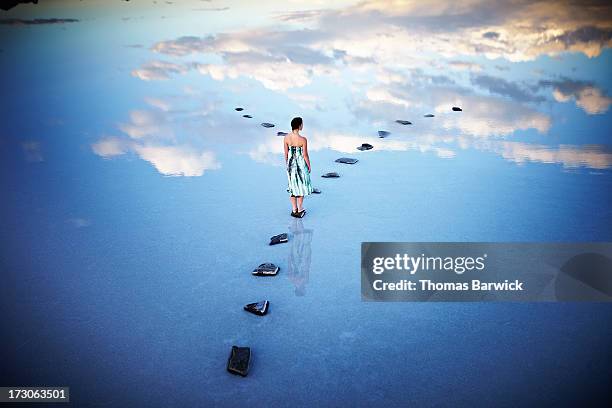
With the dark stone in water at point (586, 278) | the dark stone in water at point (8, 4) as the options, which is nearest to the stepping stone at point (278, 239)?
the dark stone in water at point (586, 278)

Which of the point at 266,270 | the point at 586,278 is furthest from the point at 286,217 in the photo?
the point at 586,278

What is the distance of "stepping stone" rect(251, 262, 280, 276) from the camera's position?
4.28m

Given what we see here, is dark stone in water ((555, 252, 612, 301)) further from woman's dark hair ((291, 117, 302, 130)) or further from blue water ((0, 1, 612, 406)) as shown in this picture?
woman's dark hair ((291, 117, 302, 130))

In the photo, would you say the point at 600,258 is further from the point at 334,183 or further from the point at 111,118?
the point at 111,118

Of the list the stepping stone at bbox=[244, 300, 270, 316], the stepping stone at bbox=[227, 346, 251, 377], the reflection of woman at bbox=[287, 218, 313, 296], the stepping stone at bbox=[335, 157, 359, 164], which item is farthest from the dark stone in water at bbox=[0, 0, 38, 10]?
the stepping stone at bbox=[227, 346, 251, 377]

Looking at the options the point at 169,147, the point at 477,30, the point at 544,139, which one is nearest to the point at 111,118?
the point at 169,147

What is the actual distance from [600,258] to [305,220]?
3239 millimetres

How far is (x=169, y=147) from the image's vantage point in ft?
24.7

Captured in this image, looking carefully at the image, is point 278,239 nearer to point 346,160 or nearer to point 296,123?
point 296,123

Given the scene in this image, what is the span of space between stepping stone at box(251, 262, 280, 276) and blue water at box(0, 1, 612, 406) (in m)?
0.12

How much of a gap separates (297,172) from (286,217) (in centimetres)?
60

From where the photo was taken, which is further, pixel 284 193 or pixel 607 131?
pixel 607 131

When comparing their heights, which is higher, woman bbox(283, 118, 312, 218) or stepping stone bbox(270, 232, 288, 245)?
woman bbox(283, 118, 312, 218)

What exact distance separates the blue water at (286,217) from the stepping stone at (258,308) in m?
0.06
